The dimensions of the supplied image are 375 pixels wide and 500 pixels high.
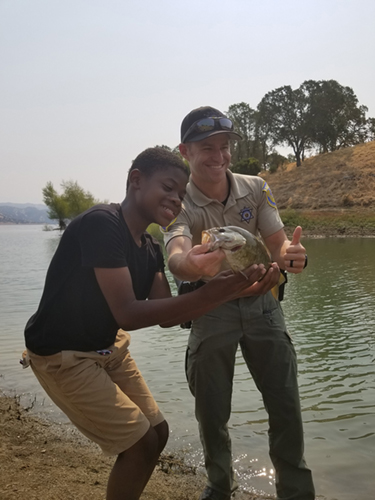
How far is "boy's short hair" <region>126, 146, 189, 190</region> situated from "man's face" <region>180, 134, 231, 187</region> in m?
0.44

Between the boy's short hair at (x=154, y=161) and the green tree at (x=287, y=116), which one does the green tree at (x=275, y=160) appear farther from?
the boy's short hair at (x=154, y=161)

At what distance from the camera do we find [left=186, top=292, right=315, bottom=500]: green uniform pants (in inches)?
147

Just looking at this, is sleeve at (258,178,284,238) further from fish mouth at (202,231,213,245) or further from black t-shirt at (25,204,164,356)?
black t-shirt at (25,204,164,356)

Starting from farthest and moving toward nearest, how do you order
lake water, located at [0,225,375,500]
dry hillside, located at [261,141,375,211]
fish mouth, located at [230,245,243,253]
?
→ dry hillside, located at [261,141,375,211], lake water, located at [0,225,375,500], fish mouth, located at [230,245,243,253]

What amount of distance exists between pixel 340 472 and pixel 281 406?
1738mm

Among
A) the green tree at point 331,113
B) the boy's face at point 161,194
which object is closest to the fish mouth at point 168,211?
the boy's face at point 161,194

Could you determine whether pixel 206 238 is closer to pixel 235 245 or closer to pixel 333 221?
pixel 235 245

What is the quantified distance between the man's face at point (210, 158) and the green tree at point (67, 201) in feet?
276

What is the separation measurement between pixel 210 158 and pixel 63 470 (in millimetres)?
3051

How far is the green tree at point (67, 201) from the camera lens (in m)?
87.1

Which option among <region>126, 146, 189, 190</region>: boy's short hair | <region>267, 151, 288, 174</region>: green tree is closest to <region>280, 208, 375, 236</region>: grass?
<region>267, 151, 288, 174</region>: green tree

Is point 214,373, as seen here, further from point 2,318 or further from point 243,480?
point 2,318

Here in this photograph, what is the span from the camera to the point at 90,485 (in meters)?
4.14

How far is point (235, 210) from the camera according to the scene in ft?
13.0
